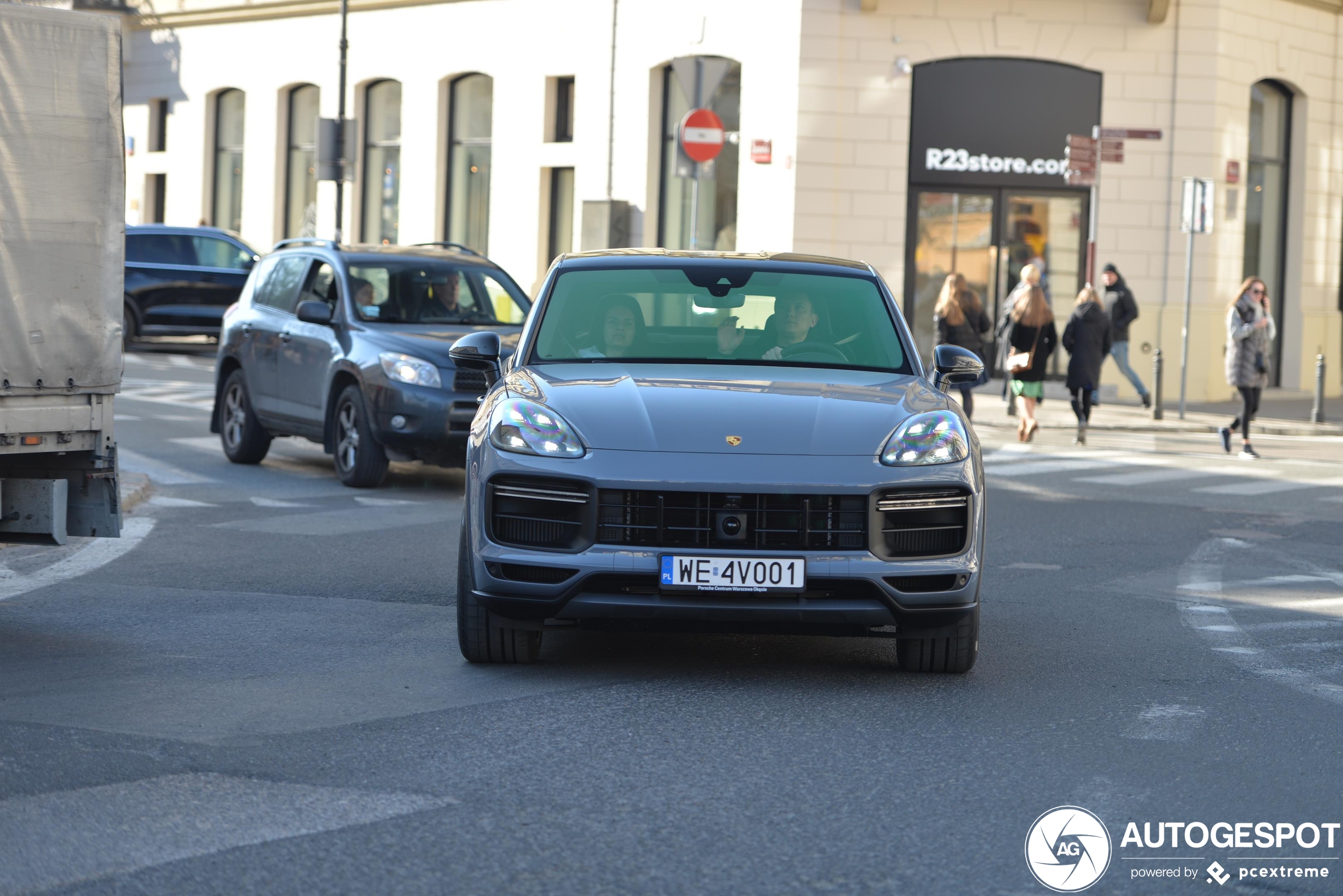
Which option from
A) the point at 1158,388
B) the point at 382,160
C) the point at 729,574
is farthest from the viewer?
the point at 382,160

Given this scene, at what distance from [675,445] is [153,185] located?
33.5 m

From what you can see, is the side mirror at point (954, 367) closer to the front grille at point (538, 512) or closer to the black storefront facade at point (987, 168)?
the front grille at point (538, 512)

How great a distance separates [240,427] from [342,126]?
1296 cm

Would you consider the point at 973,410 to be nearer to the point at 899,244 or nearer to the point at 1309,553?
the point at 899,244

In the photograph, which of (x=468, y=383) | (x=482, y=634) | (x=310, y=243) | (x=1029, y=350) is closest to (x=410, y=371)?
(x=468, y=383)

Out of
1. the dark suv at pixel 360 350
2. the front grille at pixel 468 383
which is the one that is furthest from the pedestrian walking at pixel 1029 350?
the front grille at pixel 468 383

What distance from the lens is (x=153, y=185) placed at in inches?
1491

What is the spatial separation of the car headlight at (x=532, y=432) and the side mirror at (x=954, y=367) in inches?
71.8

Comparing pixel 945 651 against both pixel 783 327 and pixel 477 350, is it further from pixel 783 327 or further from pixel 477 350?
pixel 477 350

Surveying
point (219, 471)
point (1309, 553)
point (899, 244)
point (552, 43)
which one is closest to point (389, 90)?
point (552, 43)

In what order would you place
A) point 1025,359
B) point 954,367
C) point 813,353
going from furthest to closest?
point 1025,359
point 954,367
point 813,353

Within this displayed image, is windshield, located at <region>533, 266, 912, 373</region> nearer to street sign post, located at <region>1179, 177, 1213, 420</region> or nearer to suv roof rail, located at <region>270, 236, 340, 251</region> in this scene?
suv roof rail, located at <region>270, 236, 340, 251</region>

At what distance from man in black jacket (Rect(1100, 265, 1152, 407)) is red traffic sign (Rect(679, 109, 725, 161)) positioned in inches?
227

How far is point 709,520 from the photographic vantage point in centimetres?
644
